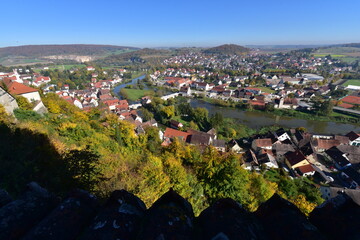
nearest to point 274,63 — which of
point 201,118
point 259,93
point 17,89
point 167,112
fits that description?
point 259,93

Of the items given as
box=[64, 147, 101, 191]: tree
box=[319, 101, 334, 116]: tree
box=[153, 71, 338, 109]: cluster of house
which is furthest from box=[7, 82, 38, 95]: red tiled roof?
box=[319, 101, 334, 116]: tree

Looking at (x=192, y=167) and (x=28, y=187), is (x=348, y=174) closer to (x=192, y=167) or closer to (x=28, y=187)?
(x=192, y=167)

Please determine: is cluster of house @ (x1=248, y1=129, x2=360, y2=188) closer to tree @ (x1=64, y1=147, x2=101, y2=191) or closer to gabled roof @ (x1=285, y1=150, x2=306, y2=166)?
gabled roof @ (x1=285, y1=150, x2=306, y2=166)

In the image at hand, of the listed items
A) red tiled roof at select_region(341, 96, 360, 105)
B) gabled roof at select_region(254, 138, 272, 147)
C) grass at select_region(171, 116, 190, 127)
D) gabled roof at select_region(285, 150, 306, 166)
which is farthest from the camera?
red tiled roof at select_region(341, 96, 360, 105)

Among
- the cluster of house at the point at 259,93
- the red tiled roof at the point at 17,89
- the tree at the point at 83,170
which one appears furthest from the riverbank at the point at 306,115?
the tree at the point at 83,170

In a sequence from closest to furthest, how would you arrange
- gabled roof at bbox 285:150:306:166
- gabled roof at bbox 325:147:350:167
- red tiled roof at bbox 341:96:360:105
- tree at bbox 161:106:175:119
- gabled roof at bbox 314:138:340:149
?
gabled roof at bbox 285:150:306:166 < gabled roof at bbox 325:147:350:167 < gabled roof at bbox 314:138:340:149 < tree at bbox 161:106:175:119 < red tiled roof at bbox 341:96:360:105

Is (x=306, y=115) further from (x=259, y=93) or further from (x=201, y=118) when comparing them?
(x=201, y=118)

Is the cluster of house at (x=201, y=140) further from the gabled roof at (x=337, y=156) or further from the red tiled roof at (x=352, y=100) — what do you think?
the red tiled roof at (x=352, y=100)

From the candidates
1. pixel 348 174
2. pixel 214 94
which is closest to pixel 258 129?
pixel 348 174
